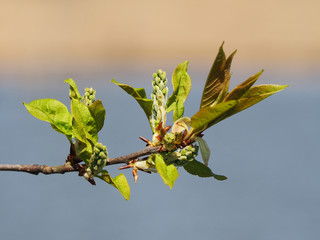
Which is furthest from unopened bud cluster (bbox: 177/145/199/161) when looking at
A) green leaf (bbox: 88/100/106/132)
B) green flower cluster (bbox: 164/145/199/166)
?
green leaf (bbox: 88/100/106/132)

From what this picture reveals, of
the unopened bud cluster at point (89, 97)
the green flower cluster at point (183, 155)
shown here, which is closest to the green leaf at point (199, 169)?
the green flower cluster at point (183, 155)

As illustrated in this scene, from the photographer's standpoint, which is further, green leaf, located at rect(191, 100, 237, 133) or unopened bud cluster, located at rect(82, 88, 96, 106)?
unopened bud cluster, located at rect(82, 88, 96, 106)

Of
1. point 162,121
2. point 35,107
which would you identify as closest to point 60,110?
point 35,107

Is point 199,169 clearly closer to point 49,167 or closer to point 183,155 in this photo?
point 183,155

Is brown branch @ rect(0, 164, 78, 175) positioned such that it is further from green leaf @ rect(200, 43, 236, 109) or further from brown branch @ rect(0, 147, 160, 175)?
green leaf @ rect(200, 43, 236, 109)

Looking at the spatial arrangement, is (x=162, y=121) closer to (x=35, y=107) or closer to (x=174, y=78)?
(x=174, y=78)

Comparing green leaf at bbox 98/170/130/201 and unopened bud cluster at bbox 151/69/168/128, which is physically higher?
unopened bud cluster at bbox 151/69/168/128

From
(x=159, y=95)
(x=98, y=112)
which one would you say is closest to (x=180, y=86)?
(x=159, y=95)

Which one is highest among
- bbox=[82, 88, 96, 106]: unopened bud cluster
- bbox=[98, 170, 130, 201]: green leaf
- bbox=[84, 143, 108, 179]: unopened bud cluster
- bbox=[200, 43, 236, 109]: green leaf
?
bbox=[200, 43, 236, 109]: green leaf
